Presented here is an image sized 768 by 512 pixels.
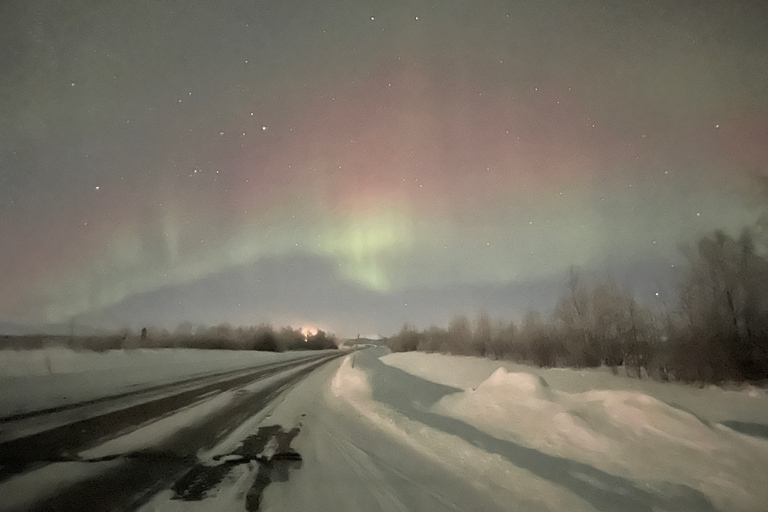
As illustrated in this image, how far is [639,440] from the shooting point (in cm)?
707

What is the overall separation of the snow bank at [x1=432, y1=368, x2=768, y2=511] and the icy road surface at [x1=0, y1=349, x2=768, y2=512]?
29mm

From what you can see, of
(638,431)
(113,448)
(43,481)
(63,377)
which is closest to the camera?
(43,481)

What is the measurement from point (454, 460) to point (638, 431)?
347 centimetres

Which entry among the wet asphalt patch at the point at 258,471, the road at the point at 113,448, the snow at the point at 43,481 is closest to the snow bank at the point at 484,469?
the wet asphalt patch at the point at 258,471

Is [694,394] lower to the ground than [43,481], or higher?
lower

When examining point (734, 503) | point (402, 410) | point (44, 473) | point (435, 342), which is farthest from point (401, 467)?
point (435, 342)

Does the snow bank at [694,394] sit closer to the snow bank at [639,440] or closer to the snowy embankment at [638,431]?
the snowy embankment at [638,431]

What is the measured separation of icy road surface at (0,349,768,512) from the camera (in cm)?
488

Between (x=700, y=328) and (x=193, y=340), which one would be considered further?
(x=193, y=340)

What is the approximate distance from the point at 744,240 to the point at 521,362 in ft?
45.6

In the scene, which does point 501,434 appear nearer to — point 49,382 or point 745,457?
point 745,457

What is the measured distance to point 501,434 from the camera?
838cm

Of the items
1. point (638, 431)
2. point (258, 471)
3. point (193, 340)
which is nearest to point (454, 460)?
point (258, 471)

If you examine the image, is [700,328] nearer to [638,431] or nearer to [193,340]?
[638,431]
